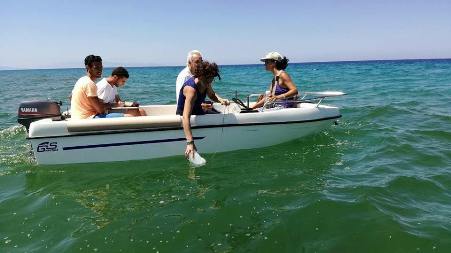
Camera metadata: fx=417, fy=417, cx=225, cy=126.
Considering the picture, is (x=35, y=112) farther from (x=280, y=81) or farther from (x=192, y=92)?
(x=280, y=81)

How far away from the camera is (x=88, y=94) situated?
643 centimetres

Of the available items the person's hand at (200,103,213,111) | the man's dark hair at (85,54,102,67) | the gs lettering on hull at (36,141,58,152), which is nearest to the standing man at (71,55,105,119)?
the man's dark hair at (85,54,102,67)

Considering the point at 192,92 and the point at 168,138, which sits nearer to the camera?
the point at 192,92

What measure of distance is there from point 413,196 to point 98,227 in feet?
13.0

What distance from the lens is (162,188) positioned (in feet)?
19.4

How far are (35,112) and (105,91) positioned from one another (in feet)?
4.18

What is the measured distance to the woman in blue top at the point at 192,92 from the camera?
618 centimetres

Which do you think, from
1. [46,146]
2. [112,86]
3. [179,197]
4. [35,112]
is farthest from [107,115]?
[179,197]

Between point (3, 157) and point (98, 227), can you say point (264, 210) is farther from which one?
point (3, 157)

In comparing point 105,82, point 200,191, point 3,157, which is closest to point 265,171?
point 200,191

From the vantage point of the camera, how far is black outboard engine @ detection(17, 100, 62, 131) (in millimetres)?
7090

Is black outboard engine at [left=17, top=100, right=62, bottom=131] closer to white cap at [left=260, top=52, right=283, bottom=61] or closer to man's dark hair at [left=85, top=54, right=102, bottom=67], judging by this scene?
man's dark hair at [left=85, top=54, right=102, bottom=67]

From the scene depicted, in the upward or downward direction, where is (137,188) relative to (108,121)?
downward

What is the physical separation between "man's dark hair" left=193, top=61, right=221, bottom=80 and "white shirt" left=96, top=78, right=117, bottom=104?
171 cm
